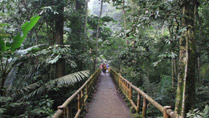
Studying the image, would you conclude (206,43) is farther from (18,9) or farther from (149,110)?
(18,9)

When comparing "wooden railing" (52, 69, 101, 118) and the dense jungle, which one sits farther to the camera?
the dense jungle

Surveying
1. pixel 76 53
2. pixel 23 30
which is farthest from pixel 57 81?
pixel 76 53

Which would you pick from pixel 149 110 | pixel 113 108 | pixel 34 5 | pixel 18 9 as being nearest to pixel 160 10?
pixel 113 108

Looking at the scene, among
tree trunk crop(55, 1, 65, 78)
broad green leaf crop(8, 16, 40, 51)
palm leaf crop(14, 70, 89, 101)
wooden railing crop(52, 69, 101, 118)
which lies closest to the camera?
wooden railing crop(52, 69, 101, 118)

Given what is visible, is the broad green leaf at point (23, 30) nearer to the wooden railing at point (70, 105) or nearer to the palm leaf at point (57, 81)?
the palm leaf at point (57, 81)

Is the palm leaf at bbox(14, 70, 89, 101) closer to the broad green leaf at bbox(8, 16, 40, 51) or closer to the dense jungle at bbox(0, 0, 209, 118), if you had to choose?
the dense jungle at bbox(0, 0, 209, 118)

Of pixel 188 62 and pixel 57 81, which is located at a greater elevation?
pixel 188 62

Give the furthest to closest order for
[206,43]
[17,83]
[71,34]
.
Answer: [71,34] < [206,43] < [17,83]

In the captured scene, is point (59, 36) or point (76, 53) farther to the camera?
point (76, 53)

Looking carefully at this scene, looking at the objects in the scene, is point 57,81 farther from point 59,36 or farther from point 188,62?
point 188,62

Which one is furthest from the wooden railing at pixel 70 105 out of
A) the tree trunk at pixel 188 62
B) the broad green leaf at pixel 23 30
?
the tree trunk at pixel 188 62

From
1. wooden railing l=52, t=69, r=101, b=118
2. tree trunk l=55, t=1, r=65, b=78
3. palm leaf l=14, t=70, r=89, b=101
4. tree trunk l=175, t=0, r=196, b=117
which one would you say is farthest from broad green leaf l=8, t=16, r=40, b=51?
tree trunk l=175, t=0, r=196, b=117

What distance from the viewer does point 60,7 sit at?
6930mm

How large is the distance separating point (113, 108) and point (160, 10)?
3369 mm
